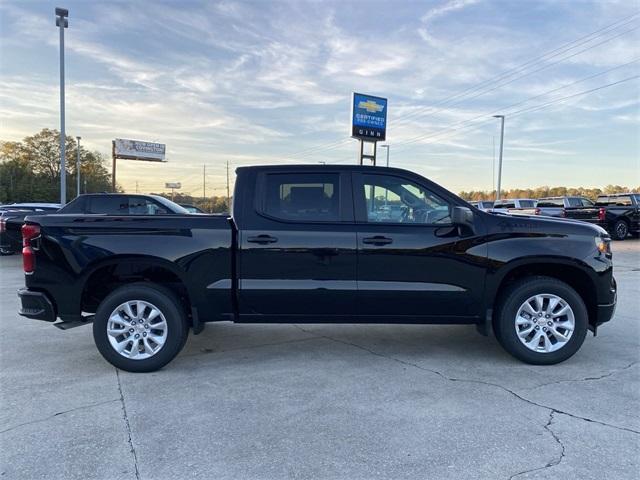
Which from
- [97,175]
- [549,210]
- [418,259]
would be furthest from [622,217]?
[97,175]

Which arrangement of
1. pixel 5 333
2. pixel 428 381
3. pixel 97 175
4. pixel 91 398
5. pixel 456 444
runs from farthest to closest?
pixel 97 175, pixel 5 333, pixel 428 381, pixel 91 398, pixel 456 444

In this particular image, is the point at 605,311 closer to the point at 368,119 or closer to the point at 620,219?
the point at 620,219

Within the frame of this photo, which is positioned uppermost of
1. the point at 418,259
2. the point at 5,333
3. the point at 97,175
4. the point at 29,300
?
the point at 97,175

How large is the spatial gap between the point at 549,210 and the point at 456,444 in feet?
69.6

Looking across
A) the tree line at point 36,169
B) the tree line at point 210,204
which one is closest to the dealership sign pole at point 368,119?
the tree line at point 210,204

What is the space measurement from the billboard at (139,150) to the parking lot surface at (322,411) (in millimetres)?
63493

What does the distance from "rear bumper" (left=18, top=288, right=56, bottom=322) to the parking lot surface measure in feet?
1.72

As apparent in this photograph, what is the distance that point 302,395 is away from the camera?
3.75 metres

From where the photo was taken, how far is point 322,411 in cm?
346

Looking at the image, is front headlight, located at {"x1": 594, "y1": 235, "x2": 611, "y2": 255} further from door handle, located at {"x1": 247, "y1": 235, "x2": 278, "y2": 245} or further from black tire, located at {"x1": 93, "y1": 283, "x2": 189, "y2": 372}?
black tire, located at {"x1": 93, "y1": 283, "x2": 189, "y2": 372}

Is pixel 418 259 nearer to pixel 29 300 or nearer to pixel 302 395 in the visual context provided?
pixel 302 395

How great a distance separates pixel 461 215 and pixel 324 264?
4.40 feet

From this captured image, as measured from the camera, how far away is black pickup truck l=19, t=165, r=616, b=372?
4270mm

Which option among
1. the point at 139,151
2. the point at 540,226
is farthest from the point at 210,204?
the point at 540,226
